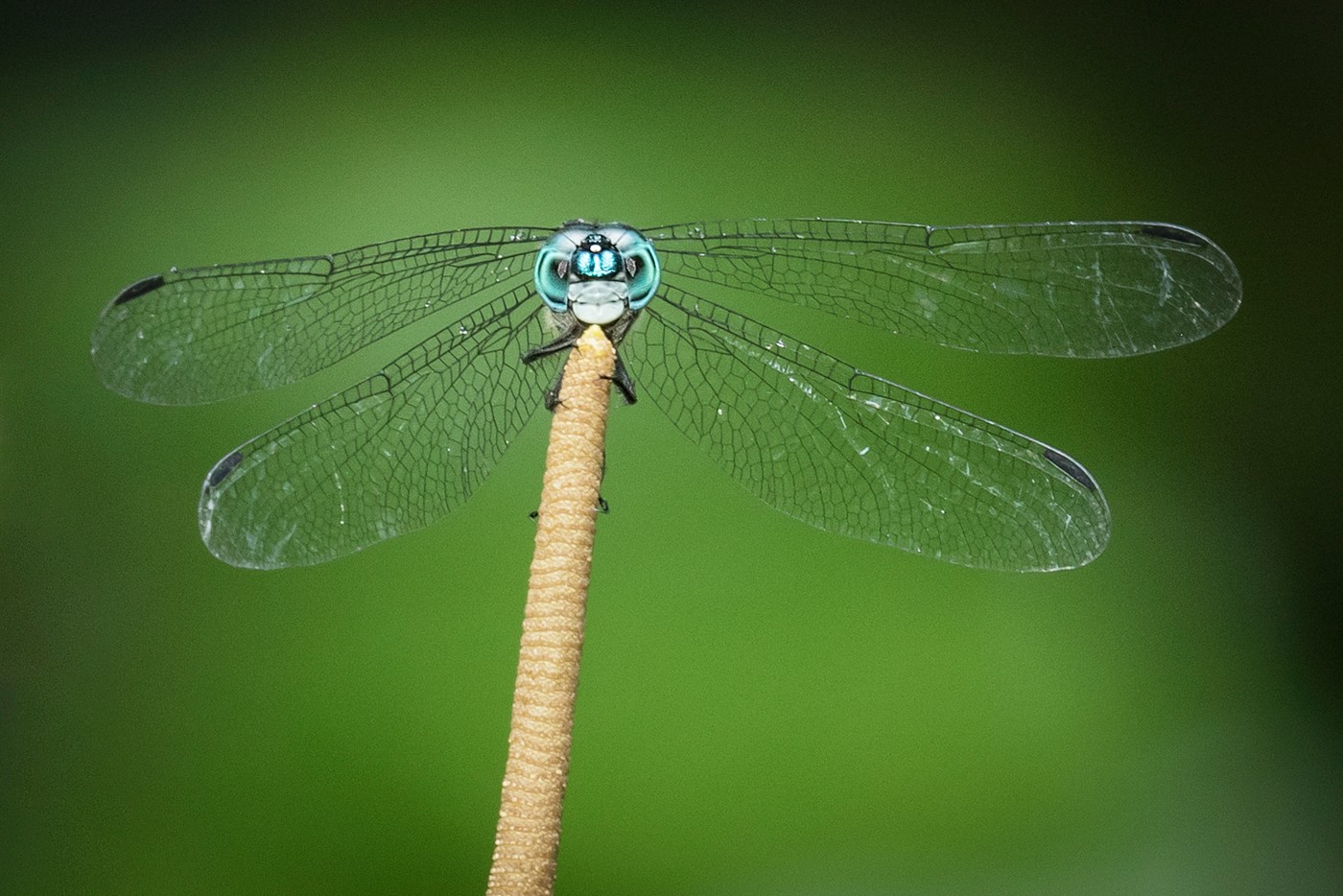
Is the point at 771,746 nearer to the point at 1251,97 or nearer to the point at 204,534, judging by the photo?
the point at 204,534

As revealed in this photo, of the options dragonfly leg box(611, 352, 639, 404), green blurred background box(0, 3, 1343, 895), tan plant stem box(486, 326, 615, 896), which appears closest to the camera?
tan plant stem box(486, 326, 615, 896)

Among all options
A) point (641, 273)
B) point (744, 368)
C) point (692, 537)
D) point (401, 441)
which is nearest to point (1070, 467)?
point (744, 368)

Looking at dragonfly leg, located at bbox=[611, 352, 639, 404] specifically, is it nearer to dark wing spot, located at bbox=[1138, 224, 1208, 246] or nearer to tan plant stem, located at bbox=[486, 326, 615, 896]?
tan plant stem, located at bbox=[486, 326, 615, 896]

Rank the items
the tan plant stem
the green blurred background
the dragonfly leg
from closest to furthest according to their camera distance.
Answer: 1. the tan plant stem
2. the dragonfly leg
3. the green blurred background

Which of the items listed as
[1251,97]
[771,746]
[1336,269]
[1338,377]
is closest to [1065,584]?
[771,746]

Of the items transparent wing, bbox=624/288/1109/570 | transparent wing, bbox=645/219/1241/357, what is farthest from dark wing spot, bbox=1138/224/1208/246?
transparent wing, bbox=624/288/1109/570

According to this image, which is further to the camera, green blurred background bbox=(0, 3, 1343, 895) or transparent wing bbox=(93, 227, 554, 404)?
green blurred background bbox=(0, 3, 1343, 895)

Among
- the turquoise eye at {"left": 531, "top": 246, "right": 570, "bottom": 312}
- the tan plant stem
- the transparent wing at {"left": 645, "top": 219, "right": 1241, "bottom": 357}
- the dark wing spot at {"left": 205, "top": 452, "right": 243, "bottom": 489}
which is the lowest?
the tan plant stem
